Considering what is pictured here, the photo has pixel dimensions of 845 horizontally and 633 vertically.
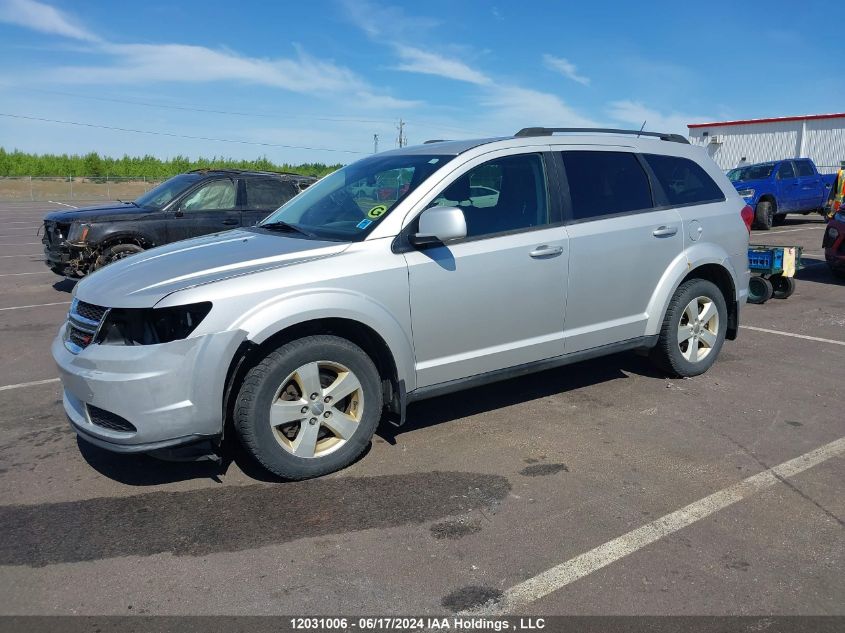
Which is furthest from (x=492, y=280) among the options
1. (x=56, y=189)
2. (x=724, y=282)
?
(x=56, y=189)

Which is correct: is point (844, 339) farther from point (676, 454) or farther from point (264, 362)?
point (264, 362)

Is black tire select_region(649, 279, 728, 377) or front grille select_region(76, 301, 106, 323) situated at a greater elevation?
front grille select_region(76, 301, 106, 323)

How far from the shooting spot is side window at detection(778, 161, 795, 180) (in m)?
19.2

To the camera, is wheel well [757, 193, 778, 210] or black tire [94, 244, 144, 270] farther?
wheel well [757, 193, 778, 210]

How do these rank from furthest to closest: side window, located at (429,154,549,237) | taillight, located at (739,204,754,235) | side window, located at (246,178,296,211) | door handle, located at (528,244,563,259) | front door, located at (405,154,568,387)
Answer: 1. side window, located at (246,178,296,211)
2. taillight, located at (739,204,754,235)
3. door handle, located at (528,244,563,259)
4. side window, located at (429,154,549,237)
5. front door, located at (405,154,568,387)

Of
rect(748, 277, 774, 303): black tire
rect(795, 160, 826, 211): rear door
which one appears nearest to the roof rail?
rect(748, 277, 774, 303): black tire

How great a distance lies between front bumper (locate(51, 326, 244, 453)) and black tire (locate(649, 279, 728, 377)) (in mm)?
3401

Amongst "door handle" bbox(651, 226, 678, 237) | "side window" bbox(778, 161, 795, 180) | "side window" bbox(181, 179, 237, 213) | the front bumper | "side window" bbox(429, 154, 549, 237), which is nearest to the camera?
the front bumper

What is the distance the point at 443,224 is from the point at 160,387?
172 centimetres

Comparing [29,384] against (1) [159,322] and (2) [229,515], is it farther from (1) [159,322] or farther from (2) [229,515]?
(2) [229,515]

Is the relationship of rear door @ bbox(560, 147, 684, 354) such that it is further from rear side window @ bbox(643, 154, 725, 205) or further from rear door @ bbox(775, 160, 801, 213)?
rear door @ bbox(775, 160, 801, 213)

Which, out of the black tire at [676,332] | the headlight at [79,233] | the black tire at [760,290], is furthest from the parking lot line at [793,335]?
the headlight at [79,233]

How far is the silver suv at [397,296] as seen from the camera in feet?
11.7

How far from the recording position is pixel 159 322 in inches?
140
